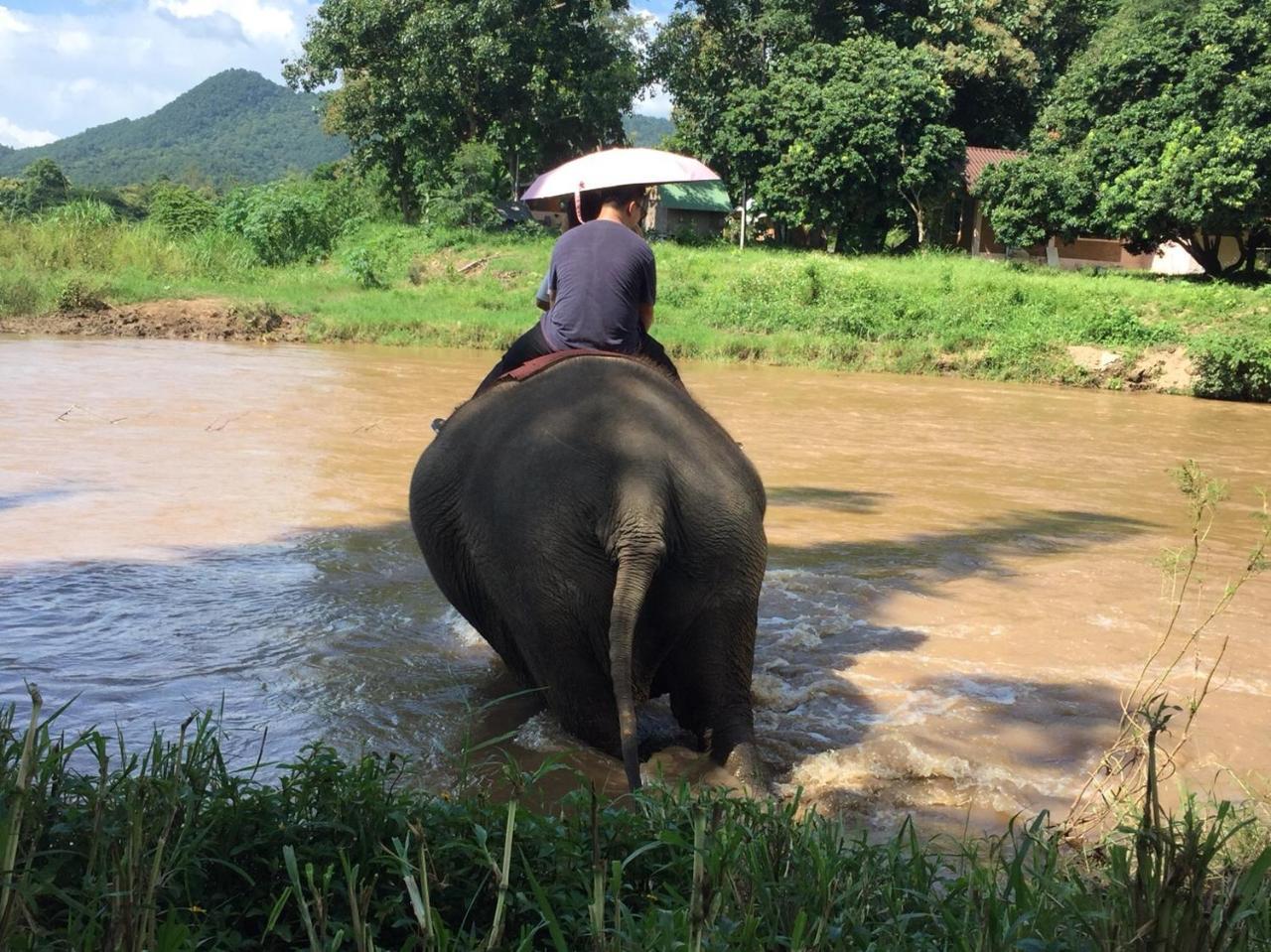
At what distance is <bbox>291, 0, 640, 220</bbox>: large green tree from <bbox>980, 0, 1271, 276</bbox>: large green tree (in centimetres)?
1209

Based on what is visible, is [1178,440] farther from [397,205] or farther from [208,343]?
[397,205]

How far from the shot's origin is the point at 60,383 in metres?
13.4

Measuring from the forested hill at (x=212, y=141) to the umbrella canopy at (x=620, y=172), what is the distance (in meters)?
121

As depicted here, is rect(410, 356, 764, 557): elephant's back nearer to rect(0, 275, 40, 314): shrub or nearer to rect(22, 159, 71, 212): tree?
rect(0, 275, 40, 314): shrub

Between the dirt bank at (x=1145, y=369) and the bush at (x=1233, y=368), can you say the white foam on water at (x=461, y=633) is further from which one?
the dirt bank at (x=1145, y=369)

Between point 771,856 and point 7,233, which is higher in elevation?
point 7,233

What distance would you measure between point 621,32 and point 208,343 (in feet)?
76.7

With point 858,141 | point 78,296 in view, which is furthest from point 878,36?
point 78,296

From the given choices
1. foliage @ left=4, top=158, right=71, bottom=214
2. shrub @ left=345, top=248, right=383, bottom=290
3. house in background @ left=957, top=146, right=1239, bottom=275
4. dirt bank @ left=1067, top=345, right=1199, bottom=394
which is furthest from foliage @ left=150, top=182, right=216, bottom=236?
foliage @ left=4, top=158, right=71, bottom=214

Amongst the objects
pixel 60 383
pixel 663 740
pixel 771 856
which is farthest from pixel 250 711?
pixel 60 383

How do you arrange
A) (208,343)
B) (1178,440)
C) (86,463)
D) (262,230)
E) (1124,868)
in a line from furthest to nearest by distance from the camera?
(262,230), (208,343), (1178,440), (86,463), (1124,868)

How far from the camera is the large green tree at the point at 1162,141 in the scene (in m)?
25.5

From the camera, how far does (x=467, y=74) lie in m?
34.5

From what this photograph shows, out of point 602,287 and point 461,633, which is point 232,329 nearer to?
point 461,633
